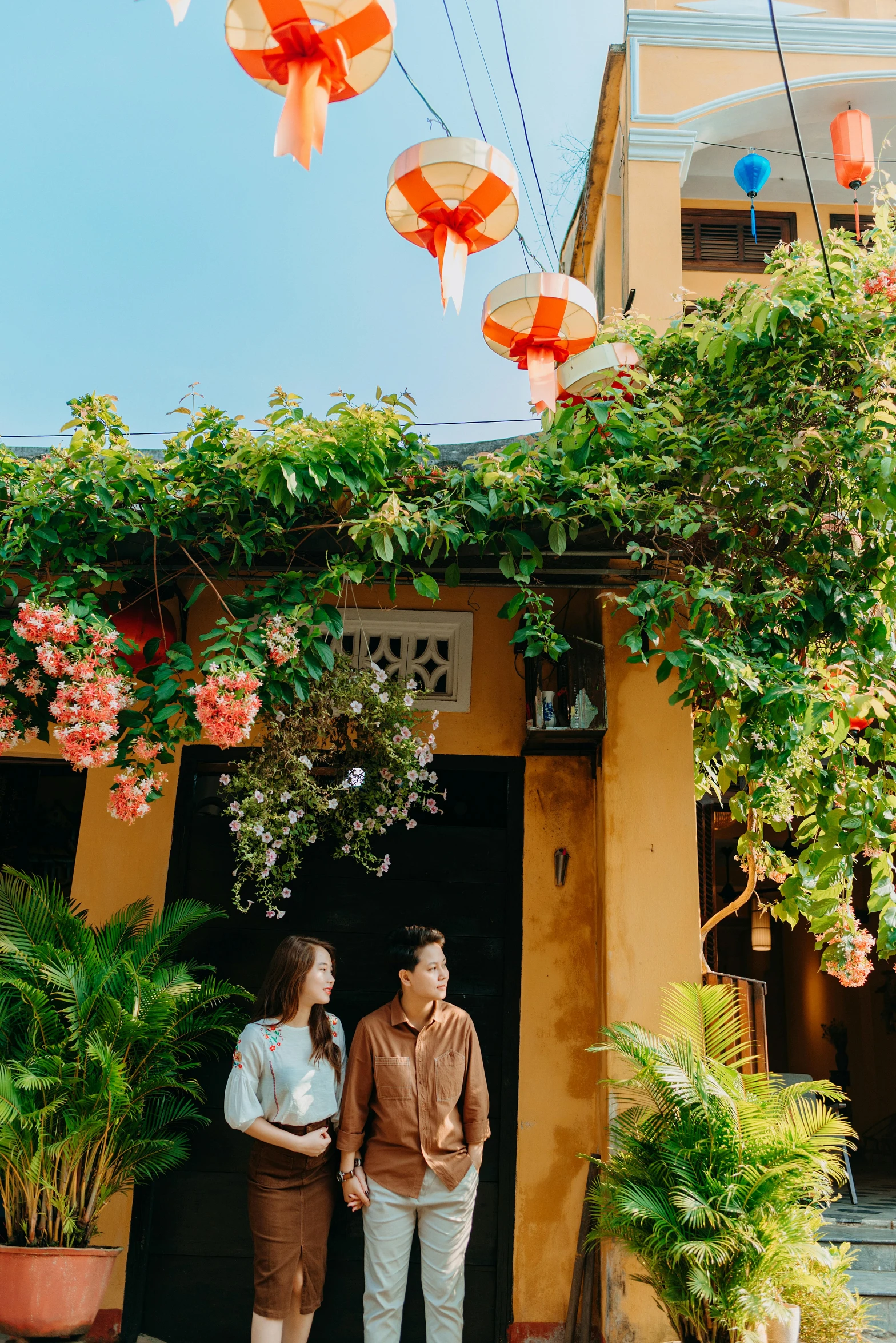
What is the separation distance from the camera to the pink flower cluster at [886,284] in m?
4.12

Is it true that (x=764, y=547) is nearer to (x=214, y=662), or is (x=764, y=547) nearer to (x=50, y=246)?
(x=214, y=662)

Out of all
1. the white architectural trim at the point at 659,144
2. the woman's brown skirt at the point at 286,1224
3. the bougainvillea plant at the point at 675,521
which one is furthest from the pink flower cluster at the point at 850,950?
the white architectural trim at the point at 659,144

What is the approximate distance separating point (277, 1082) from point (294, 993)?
35 cm

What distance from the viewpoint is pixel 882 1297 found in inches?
199

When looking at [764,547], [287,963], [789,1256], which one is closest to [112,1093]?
[287,963]

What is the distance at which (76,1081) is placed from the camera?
3.99 m

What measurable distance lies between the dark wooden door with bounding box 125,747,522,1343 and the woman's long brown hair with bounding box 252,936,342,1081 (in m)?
0.80

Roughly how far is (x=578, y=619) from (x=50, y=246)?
22.6 ft

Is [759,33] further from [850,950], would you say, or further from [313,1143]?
[313,1143]

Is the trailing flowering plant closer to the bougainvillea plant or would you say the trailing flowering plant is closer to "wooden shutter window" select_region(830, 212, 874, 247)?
the bougainvillea plant

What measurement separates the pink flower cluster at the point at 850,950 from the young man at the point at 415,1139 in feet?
5.46

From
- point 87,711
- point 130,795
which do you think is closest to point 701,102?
point 87,711

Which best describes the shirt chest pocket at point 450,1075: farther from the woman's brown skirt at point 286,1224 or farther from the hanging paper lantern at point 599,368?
the hanging paper lantern at point 599,368

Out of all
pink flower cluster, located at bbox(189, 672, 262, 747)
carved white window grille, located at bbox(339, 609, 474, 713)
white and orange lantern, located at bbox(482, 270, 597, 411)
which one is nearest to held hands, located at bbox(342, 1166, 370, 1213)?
pink flower cluster, located at bbox(189, 672, 262, 747)
